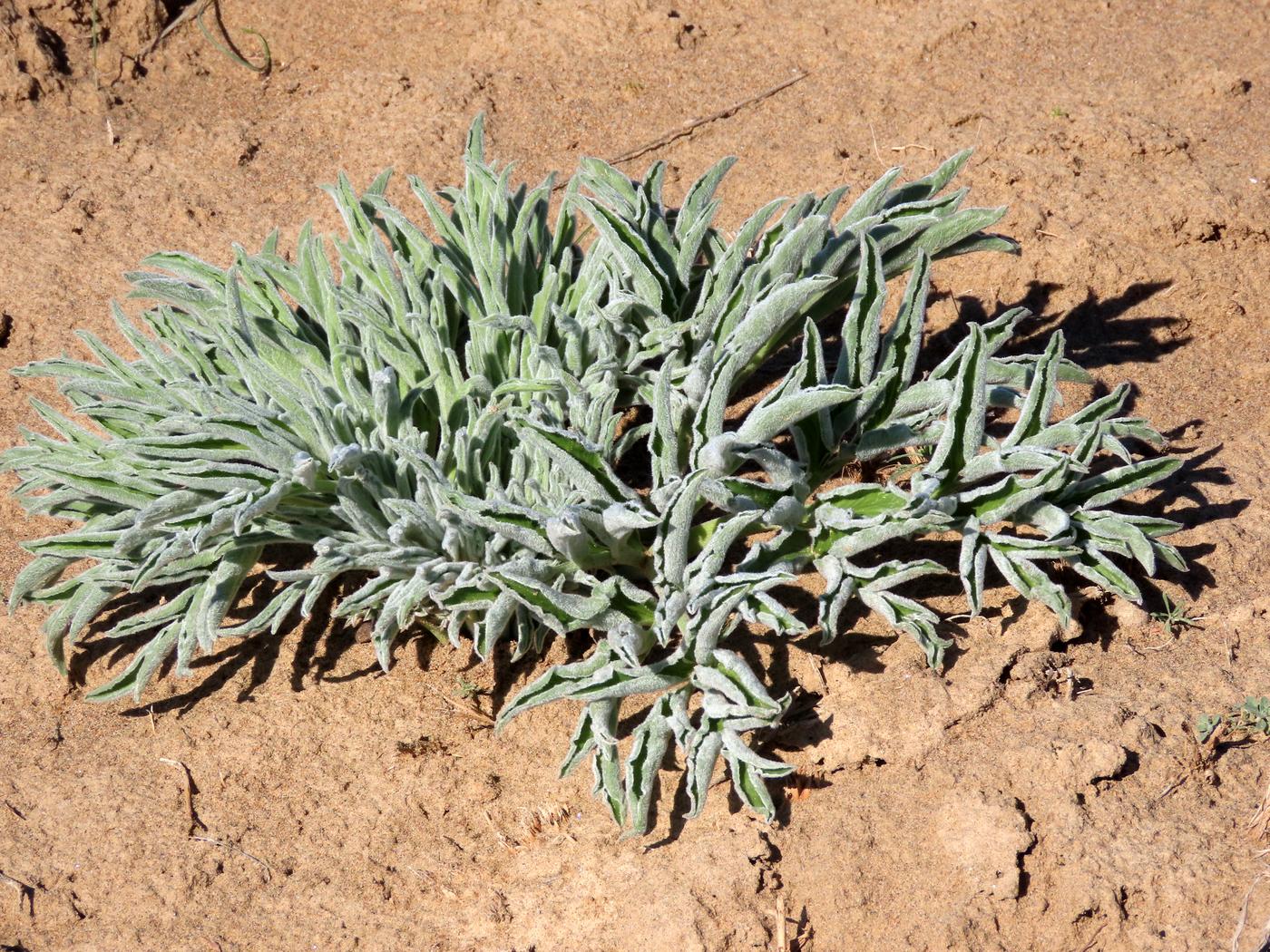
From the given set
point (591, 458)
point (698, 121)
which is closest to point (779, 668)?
point (591, 458)

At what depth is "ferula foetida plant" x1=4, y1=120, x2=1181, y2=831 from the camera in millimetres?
2641

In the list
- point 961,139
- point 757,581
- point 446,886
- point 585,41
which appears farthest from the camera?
point 585,41

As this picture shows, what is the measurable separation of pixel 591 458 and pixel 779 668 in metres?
0.71

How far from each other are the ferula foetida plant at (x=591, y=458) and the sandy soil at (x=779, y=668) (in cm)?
18

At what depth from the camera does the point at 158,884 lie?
2777mm

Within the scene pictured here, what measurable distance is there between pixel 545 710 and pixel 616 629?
1.71 feet

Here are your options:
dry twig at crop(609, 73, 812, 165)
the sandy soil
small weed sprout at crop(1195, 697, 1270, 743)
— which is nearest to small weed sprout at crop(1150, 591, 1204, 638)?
the sandy soil

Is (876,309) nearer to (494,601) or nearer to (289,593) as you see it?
(494,601)

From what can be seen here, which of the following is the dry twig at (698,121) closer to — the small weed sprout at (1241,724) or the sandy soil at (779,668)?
Result: the sandy soil at (779,668)

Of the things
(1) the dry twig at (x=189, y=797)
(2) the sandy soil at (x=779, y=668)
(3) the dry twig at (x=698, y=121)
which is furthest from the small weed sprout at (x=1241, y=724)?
(3) the dry twig at (x=698, y=121)

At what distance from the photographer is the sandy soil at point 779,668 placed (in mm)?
2592

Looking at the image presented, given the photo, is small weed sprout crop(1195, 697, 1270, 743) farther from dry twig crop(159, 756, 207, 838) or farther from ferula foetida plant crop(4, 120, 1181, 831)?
dry twig crop(159, 756, 207, 838)

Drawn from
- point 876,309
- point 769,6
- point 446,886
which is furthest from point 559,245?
point 769,6

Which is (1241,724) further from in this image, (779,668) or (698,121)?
(698,121)
